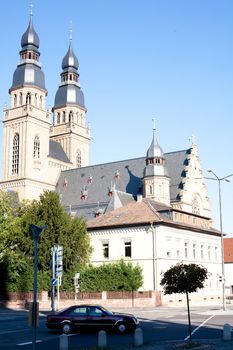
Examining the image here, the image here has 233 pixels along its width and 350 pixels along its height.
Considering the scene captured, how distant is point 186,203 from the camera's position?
240 ft

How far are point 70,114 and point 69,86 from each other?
547 cm

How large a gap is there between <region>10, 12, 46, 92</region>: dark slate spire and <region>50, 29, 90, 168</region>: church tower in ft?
37.0

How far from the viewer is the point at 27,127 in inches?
3445

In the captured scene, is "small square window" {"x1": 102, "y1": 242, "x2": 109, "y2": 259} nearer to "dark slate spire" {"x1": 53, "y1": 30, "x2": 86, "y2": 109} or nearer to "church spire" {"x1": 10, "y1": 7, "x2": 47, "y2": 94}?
"church spire" {"x1": 10, "y1": 7, "x2": 47, "y2": 94}

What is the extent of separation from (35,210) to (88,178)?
33.5 m

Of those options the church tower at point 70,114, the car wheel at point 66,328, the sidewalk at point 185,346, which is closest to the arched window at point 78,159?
the church tower at point 70,114

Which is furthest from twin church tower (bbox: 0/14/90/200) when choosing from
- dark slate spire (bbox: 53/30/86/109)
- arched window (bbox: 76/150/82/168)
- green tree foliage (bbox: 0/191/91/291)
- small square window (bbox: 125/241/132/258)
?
small square window (bbox: 125/241/132/258)

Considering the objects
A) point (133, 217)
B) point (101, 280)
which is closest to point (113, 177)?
point (133, 217)

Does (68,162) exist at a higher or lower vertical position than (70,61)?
lower

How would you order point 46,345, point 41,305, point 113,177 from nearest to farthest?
point 46,345 → point 41,305 → point 113,177

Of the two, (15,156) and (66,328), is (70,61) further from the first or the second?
(66,328)

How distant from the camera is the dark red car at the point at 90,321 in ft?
74.7

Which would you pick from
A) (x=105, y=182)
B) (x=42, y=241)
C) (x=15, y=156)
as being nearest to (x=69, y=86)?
(x=15, y=156)

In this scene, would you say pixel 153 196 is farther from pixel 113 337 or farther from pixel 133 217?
pixel 113 337
